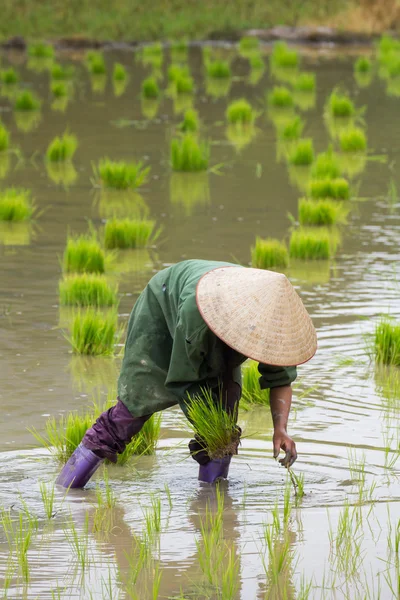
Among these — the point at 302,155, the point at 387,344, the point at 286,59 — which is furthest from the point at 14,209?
the point at 286,59

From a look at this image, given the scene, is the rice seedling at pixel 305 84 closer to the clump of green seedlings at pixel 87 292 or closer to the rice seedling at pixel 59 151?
the rice seedling at pixel 59 151

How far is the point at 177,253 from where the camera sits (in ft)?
22.0

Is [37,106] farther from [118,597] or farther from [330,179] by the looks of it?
[118,597]

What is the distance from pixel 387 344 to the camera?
4793 millimetres

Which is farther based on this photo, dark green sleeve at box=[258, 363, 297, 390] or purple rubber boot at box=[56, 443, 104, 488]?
purple rubber boot at box=[56, 443, 104, 488]

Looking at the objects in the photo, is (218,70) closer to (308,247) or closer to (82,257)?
(308,247)

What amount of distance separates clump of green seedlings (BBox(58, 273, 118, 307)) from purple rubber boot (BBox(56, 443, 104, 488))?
2132 millimetres

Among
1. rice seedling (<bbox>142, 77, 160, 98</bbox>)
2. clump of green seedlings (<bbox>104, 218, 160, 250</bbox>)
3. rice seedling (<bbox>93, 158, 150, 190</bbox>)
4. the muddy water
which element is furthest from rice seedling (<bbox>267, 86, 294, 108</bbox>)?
clump of green seedlings (<bbox>104, 218, 160, 250</bbox>)

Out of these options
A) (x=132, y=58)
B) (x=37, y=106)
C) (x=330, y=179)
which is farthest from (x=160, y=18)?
(x=330, y=179)

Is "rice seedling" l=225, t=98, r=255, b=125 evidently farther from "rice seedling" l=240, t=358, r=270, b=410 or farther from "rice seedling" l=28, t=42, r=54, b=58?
"rice seedling" l=28, t=42, r=54, b=58

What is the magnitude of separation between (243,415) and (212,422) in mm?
985

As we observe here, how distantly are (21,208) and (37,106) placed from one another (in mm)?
5937

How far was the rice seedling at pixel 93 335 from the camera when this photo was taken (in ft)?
16.0

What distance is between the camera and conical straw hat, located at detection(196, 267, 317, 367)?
303 cm
